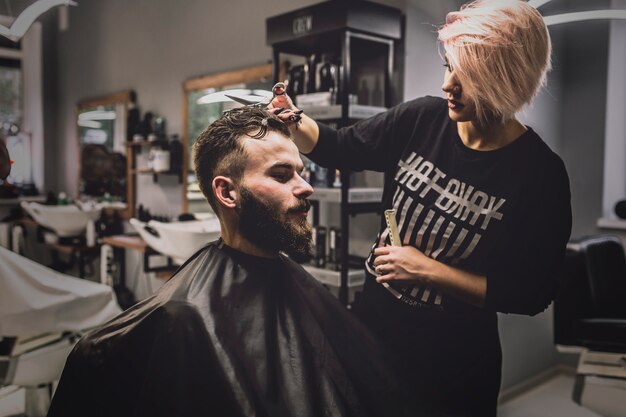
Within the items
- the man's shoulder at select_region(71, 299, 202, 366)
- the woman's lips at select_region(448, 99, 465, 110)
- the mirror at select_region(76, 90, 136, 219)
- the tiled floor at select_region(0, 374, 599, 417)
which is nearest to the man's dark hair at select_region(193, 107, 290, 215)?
the man's shoulder at select_region(71, 299, 202, 366)

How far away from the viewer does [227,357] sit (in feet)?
3.48

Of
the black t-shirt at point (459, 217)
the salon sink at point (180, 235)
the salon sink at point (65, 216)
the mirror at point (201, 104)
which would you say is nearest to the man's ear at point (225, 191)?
the black t-shirt at point (459, 217)

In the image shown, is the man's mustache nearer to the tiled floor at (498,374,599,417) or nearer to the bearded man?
the bearded man

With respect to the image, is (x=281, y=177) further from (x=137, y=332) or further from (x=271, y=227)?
(x=137, y=332)

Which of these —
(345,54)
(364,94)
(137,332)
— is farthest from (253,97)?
(364,94)

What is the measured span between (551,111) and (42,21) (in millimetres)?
2579

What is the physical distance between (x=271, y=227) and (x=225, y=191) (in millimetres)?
121

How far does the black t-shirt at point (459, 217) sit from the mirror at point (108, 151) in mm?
3292

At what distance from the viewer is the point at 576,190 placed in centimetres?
312

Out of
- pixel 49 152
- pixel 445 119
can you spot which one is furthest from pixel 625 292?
pixel 49 152

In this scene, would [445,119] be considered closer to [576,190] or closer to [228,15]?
[576,190]

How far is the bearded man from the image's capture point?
40.5 inches

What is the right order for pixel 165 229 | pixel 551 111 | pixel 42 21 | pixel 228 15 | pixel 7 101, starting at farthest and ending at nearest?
pixel 228 15
pixel 551 111
pixel 165 229
pixel 42 21
pixel 7 101

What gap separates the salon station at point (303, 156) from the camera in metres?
1.72
